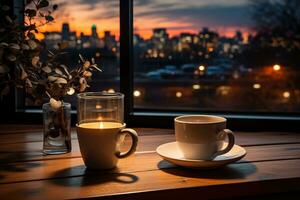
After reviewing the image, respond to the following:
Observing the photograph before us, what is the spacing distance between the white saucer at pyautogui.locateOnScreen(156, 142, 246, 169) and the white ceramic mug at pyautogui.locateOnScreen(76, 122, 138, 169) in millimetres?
109

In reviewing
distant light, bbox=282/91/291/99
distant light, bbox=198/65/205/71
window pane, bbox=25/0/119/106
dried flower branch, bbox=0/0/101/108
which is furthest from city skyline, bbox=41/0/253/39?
dried flower branch, bbox=0/0/101/108

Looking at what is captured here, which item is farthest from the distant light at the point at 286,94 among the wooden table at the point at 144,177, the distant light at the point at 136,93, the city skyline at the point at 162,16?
the distant light at the point at 136,93

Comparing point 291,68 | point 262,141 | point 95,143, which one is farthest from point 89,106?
point 291,68

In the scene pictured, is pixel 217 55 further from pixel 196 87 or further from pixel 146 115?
pixel 146 115

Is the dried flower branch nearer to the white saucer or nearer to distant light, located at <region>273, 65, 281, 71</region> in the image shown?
the white saucer

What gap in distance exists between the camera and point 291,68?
5.50ft

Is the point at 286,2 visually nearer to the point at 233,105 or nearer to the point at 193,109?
the point at 233,105

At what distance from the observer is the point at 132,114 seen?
1694 millimetres

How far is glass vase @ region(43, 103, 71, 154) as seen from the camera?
1.25m

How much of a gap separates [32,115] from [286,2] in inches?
43.9

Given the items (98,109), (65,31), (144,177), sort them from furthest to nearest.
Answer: (65,31) → (98,109) → (144,177)

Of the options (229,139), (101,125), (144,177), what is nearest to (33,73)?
(101,125)

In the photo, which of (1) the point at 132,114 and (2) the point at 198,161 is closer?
(2) the point at 198,161

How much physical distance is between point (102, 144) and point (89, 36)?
821mm
